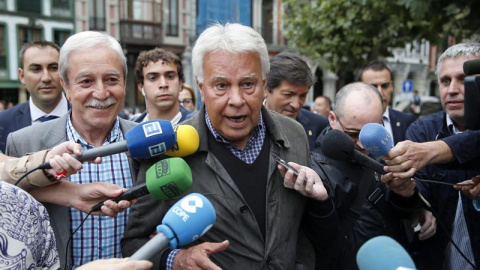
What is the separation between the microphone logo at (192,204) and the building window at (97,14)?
23.5 meters

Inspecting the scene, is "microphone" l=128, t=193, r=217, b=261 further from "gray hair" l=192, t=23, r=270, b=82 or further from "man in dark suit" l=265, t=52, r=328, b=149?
"man in dark suit" l=265, t=52, r=328, b=149

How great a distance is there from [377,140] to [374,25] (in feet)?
23.2

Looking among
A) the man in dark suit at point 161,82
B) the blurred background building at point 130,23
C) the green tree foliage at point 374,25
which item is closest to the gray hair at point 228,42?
the man in dark suit at point 161,82

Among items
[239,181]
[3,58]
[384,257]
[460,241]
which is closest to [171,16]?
[3,58]

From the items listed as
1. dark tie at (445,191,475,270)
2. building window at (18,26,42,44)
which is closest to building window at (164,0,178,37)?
building window at (18,26,42,44)

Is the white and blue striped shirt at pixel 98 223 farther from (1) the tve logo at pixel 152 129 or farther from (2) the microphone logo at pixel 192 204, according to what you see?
(2) the microphone logo at pixel 192 204

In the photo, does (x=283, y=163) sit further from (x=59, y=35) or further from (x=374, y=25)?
(x=59, y=35)

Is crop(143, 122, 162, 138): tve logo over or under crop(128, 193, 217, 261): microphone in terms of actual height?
over

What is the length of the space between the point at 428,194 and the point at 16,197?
225 centimetres

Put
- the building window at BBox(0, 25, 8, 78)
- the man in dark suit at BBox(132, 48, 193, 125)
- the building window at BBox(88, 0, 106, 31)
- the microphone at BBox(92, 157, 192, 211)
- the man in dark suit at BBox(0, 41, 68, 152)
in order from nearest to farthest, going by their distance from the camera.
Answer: the microphone at BBox(92, 157, 192, 211)
the man in dark suit at BBox(0, 41, 68, 152)
the man in dark suit at BBox(132, 48, 193, 125)
the building window at BBox(0, 25, 8, 78)
the building window at BBox(88, 0, 106, 31)

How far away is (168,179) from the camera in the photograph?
167 cm

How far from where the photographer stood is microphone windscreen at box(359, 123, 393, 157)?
1917 millimetres

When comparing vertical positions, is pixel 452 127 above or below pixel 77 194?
above

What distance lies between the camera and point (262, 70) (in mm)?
2143
